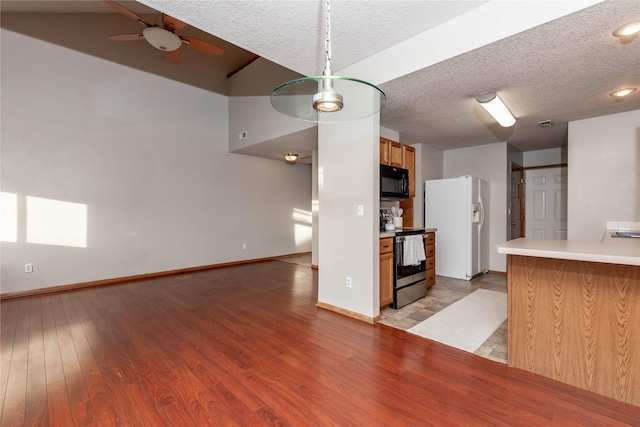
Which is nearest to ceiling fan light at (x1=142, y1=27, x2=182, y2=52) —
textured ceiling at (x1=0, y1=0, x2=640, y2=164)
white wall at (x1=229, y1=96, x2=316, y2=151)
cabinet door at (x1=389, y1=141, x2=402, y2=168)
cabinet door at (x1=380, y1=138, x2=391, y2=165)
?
textured ceiling at (x1=0, y1=0, x2=640, y2=164)

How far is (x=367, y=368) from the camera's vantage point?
2.11 meters

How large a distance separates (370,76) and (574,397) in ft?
9.57

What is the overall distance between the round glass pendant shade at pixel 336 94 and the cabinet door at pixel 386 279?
171 cm

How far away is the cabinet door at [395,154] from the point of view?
365 centimetres

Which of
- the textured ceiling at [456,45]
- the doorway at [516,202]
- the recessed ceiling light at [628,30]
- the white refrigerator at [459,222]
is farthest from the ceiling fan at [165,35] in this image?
the doorway at [516,202]

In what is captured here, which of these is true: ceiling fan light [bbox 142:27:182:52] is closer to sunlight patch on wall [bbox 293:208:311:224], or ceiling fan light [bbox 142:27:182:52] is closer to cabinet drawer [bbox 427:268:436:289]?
sunlight patch on wall [bbox 293:208:311:224]

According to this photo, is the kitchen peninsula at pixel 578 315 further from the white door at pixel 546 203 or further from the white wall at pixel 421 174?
the white door at pixel 546 203

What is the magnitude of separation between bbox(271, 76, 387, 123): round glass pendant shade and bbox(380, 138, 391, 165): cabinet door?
144cm

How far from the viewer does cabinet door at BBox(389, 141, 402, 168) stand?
3.65 m

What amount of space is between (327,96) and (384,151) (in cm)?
214

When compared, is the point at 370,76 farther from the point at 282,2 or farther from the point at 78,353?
the point at 78,353

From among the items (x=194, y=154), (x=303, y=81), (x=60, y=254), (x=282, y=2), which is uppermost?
(x=282, y=2)

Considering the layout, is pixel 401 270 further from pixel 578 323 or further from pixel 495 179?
pixel 495 179

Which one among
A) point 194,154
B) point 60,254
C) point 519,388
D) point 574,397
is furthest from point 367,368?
point 194,154
